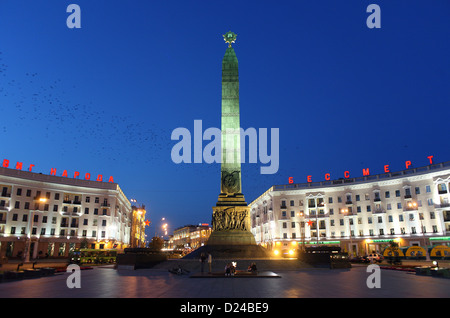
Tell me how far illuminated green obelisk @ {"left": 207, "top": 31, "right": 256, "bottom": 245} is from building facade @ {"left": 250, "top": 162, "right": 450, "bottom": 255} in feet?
61.3

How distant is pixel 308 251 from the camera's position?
2650cm

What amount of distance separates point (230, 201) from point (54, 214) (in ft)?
136

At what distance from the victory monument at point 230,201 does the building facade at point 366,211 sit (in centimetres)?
1872

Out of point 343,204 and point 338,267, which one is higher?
point 343,204

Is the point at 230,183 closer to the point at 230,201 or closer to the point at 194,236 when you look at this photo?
the point at 230,201

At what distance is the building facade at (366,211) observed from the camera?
5359 centimetres

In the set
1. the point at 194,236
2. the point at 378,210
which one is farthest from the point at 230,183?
the point at 194,236

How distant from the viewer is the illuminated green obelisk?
34188 mm

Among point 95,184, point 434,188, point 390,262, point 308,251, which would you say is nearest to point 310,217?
point 434,188

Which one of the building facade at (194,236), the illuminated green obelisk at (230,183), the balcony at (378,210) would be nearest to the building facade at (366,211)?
the balcony at (378,210)

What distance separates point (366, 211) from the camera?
205ft

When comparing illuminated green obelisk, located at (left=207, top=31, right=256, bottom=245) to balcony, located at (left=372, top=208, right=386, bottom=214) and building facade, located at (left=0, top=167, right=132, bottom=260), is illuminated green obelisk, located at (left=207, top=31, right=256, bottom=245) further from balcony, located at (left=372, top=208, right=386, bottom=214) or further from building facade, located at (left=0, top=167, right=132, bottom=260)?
balcony, located at (left=372, top=208, right=386, bottom=214)
